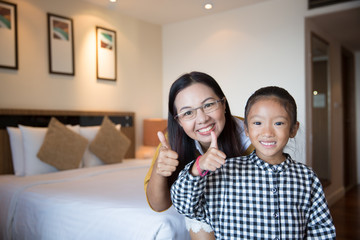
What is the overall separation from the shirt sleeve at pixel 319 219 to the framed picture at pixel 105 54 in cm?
292

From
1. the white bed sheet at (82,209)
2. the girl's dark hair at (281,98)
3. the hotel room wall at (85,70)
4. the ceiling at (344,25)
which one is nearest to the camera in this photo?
the girl's dark hair at (281,98)

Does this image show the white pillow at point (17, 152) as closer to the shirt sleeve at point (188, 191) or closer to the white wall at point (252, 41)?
the white wall at point (252, 41)

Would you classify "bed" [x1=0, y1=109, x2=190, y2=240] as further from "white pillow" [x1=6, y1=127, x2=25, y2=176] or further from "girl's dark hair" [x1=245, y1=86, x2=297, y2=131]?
"girl's dark hair" [x1=245, y1=86, x2=297, y2=131]

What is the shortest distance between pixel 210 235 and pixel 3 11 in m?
2.63

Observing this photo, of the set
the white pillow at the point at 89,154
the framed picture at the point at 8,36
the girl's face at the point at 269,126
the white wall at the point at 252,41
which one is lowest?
the white pillow at the point at 89,154

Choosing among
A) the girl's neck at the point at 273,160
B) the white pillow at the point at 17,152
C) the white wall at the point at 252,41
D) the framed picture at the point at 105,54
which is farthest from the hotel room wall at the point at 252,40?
the framed picture at the point at 105,54

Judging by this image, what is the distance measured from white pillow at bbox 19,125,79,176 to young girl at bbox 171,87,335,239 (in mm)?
2082

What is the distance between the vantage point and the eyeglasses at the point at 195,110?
1166 millimetres

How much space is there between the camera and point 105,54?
3.56m

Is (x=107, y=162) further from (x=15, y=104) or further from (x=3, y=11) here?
(x=3, y=11)

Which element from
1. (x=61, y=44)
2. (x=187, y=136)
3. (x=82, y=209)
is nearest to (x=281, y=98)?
(x=187, y=136)

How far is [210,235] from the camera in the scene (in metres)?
1.11

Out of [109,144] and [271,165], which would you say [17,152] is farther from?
[271,165]

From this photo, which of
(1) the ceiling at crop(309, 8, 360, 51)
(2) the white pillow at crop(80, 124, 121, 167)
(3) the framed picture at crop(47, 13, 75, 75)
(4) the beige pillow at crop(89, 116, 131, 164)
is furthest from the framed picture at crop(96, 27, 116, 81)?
(1) the ceiling at crop(309, 8, 360, 51)
